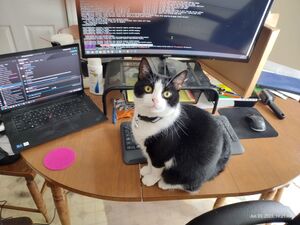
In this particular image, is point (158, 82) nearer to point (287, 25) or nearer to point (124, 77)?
point (124, 77)

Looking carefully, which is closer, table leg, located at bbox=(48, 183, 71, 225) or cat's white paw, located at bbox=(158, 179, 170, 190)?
cat's white paw, located at bbox=(158, 179, 170, 190)

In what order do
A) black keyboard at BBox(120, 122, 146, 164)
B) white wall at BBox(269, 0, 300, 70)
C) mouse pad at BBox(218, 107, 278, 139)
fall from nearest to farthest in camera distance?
black keyboard at BBox(120, 122, 146, 164)
mouse pad at BBox(218, 107, 278, 139)
white wall at BBox(269, 0, 300, 70)

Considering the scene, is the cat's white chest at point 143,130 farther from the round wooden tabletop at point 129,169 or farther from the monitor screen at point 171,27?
the monitor screen at point 171,27

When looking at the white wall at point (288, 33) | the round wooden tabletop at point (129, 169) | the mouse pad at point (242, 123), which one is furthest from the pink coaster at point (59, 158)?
the white wall at point (288, 33)

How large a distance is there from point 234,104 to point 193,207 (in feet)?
2.45

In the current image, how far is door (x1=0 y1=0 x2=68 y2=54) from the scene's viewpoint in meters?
1.72

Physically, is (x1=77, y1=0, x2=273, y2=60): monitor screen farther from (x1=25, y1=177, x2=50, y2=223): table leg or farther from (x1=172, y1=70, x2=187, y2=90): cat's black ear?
(x1=25, y1=177, x2=50, y2=223): table leg

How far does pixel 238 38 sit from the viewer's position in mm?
921

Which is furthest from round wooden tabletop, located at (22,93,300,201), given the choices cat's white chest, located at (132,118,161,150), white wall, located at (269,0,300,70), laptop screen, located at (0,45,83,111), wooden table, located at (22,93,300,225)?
white wall, located at (269,0,300,70)

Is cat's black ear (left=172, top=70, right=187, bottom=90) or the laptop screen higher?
cat's black ear (left=172, top=70, right=187, bottom=90)

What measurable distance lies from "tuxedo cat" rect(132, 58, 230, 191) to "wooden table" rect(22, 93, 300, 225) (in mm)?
45

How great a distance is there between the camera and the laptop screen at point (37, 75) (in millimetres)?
824

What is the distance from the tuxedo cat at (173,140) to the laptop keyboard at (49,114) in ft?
1.05

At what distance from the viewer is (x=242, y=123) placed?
996mm
